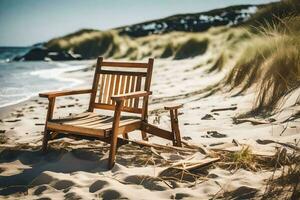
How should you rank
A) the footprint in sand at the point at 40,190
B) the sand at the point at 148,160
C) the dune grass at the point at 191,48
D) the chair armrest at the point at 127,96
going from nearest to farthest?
the sand at the point at 148,160 → the footprint in sand at the point at 40,190 → the chair armrest at the point at 127,96 → the dune grass at the point at 191,48

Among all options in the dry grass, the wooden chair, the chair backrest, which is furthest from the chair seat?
the dry grass

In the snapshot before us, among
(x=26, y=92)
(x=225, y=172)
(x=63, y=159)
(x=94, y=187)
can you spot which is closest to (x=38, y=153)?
(x=63, y=159)

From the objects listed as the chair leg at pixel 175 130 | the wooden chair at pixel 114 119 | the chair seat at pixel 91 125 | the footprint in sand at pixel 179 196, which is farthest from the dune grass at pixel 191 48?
the footprint in sand at pixel 179 196

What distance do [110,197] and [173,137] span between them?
1417mm

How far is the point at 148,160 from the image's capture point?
379 cm

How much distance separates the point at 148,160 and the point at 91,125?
659 mm

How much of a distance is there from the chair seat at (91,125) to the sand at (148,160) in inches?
13.0

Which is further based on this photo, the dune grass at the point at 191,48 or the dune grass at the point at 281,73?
the dune grass at the point at 191,48

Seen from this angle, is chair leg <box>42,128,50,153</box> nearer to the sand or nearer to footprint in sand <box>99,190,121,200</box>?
the sand

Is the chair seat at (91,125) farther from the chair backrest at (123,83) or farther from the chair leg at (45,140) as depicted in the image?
the chair backrest at (123,83)

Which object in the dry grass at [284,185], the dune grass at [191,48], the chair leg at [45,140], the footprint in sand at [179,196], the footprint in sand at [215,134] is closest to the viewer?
the dry grass at [284,185]

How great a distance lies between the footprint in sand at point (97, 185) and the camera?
3.13 metres

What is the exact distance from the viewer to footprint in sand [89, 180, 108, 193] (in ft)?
10.3

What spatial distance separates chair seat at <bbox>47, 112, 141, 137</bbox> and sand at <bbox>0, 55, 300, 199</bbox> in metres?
0.33
